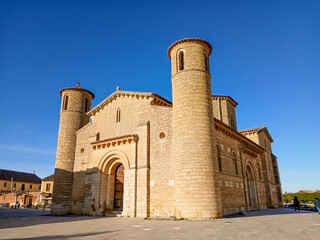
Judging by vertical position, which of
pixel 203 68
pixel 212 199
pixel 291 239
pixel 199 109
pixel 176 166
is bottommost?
pixel 291 239

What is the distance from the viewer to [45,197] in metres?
46.7

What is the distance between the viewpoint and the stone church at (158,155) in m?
13.2

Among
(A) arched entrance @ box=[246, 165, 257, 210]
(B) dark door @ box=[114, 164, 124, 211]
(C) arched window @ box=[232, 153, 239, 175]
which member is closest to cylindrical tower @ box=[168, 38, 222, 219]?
(B) dark door @ box=[114, 164, 124, 211]

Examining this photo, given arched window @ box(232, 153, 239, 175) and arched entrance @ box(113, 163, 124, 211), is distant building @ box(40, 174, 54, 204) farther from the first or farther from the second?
arched window @ box(232, 153, 239, 175)

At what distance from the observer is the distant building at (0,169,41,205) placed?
153ft

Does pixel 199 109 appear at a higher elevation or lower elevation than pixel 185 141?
higher

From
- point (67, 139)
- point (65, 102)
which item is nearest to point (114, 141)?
point (67, 139)

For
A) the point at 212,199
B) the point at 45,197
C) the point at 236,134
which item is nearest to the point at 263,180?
the point at 236,134

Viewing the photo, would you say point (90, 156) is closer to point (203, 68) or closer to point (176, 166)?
point (176, 166)

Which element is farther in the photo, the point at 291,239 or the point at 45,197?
the point at 45,197

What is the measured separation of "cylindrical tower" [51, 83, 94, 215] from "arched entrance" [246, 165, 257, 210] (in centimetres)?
1573

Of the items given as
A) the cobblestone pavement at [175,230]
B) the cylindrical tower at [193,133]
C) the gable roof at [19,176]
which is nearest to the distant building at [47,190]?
the gable roof at [19,176]

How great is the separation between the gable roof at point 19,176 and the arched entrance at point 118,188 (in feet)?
165

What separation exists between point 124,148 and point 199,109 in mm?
6206
